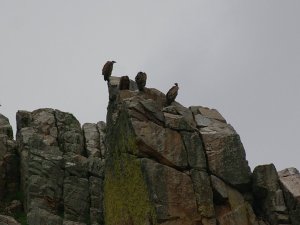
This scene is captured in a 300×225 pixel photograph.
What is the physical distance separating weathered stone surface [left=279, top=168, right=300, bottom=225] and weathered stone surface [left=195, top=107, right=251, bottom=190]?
2.22 m

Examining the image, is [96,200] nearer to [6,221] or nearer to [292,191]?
[6,221]

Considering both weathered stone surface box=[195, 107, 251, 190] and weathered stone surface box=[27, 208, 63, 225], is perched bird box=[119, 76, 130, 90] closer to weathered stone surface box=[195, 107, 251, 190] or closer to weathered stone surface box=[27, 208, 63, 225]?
weathered stone surface box=[195, 107, 251, 190]

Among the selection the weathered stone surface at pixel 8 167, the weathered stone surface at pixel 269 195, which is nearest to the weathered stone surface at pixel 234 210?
the weathered stone surface at pixel 269 195

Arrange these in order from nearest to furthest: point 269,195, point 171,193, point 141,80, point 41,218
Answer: point 171,193
point 269,195
point 141,80
point 41,218

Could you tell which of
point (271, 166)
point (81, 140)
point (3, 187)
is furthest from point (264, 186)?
point (3, 187)

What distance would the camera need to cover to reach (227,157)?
35.6 m

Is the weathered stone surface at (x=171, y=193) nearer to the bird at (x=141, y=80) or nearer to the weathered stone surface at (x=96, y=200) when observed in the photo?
the bird at (x=141, y=80)

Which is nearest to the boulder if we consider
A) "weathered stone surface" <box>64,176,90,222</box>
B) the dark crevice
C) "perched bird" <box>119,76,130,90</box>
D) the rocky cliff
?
the rocky cliff

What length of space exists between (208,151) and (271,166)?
4.00m

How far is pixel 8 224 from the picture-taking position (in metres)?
39.4

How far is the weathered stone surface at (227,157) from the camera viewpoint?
35094mm

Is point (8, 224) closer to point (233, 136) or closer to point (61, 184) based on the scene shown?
point (61, 184)

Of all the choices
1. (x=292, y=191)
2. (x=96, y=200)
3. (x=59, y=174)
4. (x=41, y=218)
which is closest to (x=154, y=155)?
(x=292, y=191)

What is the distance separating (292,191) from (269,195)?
4.81ft
